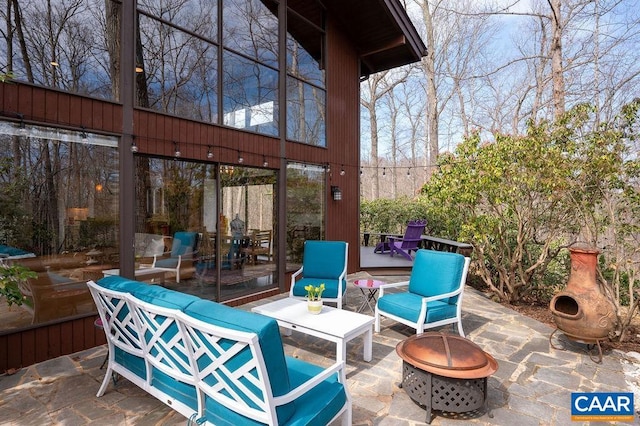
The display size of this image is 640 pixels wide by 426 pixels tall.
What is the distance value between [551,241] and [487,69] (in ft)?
39.6

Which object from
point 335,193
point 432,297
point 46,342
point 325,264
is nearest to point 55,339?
point 46,342

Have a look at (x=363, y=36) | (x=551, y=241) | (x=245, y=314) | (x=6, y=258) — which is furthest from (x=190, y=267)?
(x=363, y=36)

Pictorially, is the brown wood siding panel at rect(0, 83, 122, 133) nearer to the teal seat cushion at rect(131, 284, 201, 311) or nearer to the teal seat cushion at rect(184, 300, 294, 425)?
the teal seat cushion at rect(131, 284, 201, 311)

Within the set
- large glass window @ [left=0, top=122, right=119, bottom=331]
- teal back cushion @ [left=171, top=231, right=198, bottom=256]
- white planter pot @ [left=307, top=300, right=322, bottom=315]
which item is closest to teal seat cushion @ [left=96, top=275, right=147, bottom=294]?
large glass window @ [left=0, top=122, right=119, bottom=331]

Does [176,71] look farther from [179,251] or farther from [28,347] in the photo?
[28,347]

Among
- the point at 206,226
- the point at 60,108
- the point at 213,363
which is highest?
the point at 60,108

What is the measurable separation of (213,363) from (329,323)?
175cm

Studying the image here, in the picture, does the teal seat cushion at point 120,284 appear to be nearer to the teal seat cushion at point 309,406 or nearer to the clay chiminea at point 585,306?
the teal seat cushion at point 309,406

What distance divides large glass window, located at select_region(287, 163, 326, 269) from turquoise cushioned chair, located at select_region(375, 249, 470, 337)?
8.47 feet

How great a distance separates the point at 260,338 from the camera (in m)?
1.74

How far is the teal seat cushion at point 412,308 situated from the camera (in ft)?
13.2

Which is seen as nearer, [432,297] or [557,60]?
[432,297]

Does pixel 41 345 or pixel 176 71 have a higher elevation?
pixel 176 71

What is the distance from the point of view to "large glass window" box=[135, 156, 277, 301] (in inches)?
184
